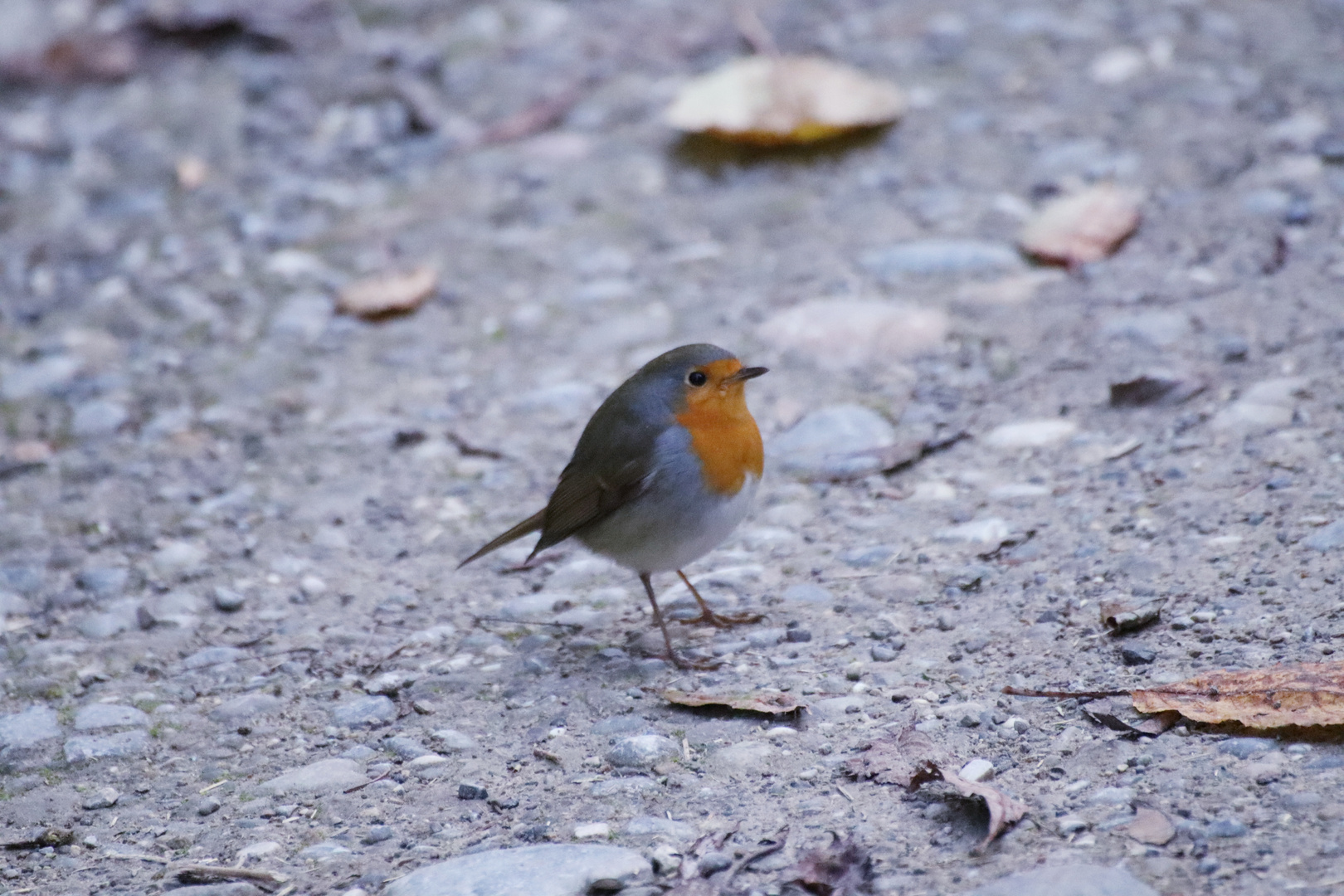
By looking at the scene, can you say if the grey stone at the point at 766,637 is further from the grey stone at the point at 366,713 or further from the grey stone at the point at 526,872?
the grey stone at the point at 526,872

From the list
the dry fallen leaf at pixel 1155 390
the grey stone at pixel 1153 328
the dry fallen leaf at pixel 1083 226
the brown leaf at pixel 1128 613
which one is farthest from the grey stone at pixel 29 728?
the dry fallen leaf at pixel 1083 226

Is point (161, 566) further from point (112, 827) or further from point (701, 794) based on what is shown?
point (701, 794)

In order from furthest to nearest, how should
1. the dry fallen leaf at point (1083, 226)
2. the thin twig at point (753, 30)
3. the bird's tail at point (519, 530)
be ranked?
the thin twig at point (753, 30) → the dry fallen leaf at point (1083, 226) → the bird's tail at point (519, 530)

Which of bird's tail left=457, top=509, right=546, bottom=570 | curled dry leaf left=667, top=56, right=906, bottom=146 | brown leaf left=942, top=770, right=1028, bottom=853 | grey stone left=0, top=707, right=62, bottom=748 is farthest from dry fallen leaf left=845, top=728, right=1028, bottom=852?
curled dry leaf left=667, top=56, right=906, bottom=146

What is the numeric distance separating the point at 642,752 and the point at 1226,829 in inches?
42.5

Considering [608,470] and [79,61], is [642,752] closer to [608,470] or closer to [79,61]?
[608,470]

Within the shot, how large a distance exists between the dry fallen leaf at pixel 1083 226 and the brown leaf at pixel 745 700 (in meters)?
2.41

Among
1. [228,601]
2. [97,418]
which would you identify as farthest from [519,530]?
[97,418]

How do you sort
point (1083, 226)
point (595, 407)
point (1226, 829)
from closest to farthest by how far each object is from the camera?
point (1226, 829), point (595, 407), point (1083, 226)

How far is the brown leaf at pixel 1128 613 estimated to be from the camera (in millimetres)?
2955

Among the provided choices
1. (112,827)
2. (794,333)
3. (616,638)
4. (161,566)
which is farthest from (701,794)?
(794,333)

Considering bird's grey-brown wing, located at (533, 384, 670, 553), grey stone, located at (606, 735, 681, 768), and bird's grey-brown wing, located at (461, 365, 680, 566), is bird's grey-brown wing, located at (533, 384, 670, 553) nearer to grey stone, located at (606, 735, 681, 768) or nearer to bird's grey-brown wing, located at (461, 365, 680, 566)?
bird's grey-brown wing, located at (461, 365, 680, 566)

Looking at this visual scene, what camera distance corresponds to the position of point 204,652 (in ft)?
11.3

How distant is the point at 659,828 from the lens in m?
2.52
